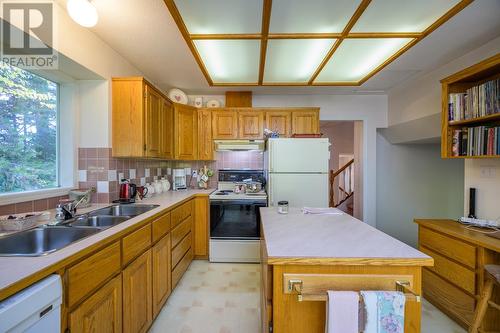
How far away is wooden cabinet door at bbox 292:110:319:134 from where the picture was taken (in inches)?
132

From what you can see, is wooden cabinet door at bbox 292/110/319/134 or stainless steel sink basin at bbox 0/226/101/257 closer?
stainless steel sink basin at bbox 0/226/101/257

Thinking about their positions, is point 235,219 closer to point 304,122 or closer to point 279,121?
point 279,121

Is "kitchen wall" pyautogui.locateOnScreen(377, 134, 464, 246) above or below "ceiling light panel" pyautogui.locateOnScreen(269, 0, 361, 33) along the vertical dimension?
below

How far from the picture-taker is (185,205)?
8.41 feet

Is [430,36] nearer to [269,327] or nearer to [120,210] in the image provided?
[269,327]

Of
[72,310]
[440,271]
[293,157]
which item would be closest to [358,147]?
[293,157]

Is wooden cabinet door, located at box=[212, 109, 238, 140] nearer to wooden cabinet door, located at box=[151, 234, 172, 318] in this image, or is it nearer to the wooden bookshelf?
wooden cabinet door, located at box=[151, 234, 172, 318]

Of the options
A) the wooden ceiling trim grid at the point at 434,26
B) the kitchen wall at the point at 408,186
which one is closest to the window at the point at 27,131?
the wooden ceiling trim grid at the point at 434,26

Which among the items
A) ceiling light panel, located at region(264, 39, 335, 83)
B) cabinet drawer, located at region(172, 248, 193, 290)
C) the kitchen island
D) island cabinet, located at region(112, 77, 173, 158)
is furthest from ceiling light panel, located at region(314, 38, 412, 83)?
cabinet drawer, located at region(172, 248, 193, 290)

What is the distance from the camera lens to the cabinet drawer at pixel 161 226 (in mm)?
1747

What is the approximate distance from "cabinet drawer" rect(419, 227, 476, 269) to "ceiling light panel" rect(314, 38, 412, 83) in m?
1.84

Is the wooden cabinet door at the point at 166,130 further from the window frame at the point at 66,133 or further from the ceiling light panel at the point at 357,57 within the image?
the ceiling light panel at the point at 357,57

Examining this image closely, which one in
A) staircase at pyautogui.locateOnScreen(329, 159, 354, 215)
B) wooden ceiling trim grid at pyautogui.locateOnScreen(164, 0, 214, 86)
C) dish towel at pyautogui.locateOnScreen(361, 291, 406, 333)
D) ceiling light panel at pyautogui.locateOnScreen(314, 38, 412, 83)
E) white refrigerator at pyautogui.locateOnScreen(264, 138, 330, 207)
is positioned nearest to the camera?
dish towel at pyautogui.locateOnScreen(361, 291, 406, 333)

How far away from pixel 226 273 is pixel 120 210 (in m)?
1.38
